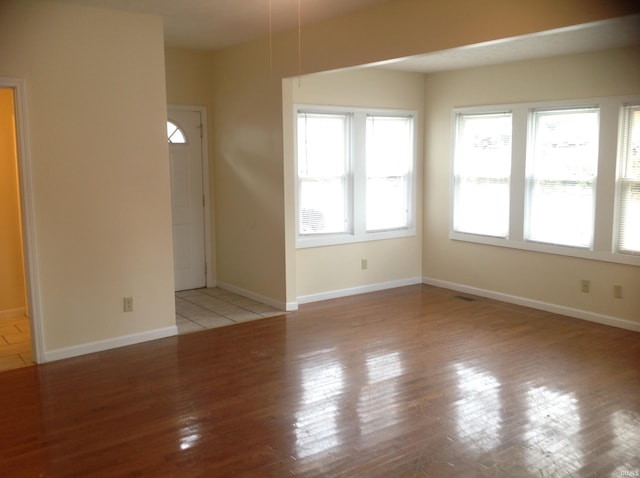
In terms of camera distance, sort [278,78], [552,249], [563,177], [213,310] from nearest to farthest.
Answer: [278,78] < [563,177] < [552,249] < [213,310]

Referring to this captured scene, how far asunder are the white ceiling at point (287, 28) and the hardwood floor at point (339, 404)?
2396mm

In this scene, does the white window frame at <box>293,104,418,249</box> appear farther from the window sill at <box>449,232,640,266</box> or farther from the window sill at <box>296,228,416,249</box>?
the window sill at <box>449,232,640,266</box>

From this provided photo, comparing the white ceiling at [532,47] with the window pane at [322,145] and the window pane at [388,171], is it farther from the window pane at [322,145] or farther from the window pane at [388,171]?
the window pane at [322,145]

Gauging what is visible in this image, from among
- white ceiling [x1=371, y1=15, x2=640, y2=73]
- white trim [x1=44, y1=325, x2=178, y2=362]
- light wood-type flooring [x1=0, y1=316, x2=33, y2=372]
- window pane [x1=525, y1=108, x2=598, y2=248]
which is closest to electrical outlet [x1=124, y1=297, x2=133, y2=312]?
white trim [x1=44, y1=325, x2=178, y2=362]

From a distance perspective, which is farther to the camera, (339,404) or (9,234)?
(9,234)

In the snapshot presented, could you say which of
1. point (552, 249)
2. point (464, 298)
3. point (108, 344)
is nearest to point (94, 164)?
point (108, 344)

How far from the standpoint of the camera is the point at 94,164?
4.74 m

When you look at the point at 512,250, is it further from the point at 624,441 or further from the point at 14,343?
the point at 14,343

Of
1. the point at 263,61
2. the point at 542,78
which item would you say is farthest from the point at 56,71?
the point at 542,78

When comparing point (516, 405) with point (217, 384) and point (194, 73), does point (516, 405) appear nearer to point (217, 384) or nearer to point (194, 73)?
point (217, 384)

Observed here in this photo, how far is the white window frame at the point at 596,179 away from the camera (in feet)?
17.8

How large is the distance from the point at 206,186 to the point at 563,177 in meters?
3.97

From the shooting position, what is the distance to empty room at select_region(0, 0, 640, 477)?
3.48 meters

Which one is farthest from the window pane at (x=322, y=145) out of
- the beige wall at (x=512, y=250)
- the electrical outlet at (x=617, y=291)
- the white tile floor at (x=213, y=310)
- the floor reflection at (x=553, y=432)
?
the floor reflection at (x=553, y=432)
